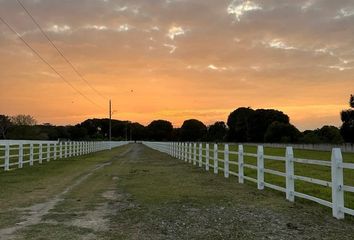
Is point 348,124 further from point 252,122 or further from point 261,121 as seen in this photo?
point 252,122

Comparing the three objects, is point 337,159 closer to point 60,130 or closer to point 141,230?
point 141,230

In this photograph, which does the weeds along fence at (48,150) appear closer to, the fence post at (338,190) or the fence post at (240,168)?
the fence post at (240,168)

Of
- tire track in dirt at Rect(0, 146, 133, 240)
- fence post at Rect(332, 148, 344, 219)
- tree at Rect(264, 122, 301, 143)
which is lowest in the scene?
tire track in dirt at Rect(0, 146, 133, 240)

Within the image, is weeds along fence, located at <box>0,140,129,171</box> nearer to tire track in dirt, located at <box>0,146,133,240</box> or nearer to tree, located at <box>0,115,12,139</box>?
tire track in dirt, located at <box>0,146,133,240</box>

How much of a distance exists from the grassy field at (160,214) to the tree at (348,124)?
280 ft

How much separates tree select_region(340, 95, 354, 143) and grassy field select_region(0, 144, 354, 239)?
8530cm

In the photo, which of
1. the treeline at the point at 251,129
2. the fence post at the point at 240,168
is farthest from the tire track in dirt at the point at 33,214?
the treeline at the point at 251,129

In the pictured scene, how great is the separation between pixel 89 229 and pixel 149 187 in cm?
669

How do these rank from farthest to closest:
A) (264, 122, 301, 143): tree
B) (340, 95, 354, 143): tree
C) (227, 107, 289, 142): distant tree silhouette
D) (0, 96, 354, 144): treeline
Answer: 1. (227, 107, 289, 142): distant tree silhouette
2. (264, 122, 301, 143): tree
3. (0, 96, 354, 144): treeline
4. (340, 95, 354, 143): tree

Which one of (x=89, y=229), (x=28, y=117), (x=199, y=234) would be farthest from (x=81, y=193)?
(x=28, y=117)

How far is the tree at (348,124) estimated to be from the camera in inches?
→ 3686

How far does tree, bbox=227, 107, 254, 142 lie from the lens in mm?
158625

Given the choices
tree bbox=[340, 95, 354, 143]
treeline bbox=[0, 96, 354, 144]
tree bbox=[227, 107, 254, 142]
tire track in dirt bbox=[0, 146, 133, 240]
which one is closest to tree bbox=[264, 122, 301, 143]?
treeline bbox=[0, 96, 354, 144]

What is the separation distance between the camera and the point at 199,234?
7875mm
